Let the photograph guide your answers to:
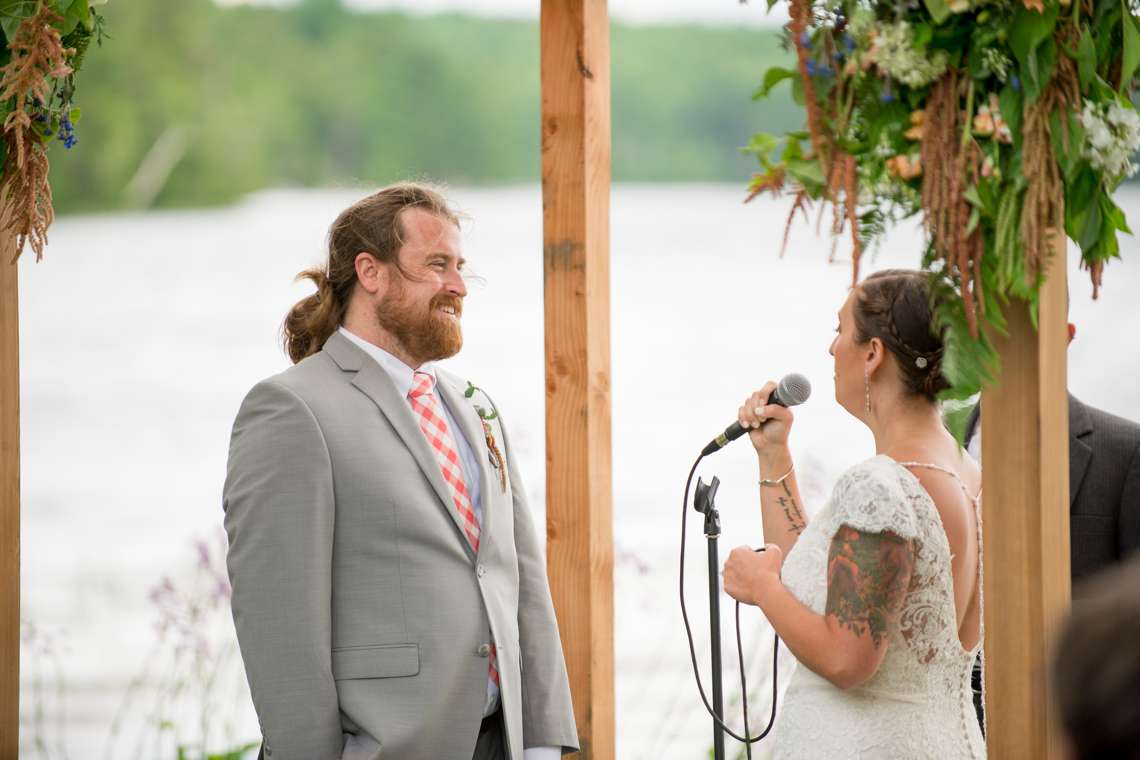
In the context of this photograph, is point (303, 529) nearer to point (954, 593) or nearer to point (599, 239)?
point (599, 239)

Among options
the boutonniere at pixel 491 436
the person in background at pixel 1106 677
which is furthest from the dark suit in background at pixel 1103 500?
the person in background at pixel 1106 677

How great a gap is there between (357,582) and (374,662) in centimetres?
14

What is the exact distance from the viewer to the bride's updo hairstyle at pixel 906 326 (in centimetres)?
233

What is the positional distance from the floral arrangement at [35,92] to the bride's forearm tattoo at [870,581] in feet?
4.92

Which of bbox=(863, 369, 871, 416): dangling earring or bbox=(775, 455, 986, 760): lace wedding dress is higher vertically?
bbox=(863, 369, 871, 416): dangling earring

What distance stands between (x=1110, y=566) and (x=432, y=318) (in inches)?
62.9

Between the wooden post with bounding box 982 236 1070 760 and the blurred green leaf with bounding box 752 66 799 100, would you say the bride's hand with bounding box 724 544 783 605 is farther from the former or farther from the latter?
the blurred green leaf with bounding box 752 66 799 100

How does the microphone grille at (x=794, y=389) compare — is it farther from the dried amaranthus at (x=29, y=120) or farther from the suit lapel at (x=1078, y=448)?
the dried amaranthus at (x=29, y=120)

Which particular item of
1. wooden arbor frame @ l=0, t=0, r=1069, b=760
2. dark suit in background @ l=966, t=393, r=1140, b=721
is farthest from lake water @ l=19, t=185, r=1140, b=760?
wooden arbor frame @ l=0, t=0, r=1069, b=760

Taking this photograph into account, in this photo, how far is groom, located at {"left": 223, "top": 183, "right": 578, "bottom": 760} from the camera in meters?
2.27

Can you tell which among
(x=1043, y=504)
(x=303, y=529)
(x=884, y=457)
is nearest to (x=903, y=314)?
(x=884, y=457)

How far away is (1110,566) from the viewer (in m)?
2.95

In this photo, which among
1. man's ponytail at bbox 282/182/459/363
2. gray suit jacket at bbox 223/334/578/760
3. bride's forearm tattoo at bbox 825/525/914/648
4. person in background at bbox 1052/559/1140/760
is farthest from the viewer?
man's ponytail at bbox 282/182/459/363

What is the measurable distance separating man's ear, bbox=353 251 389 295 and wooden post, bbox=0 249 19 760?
69cm
